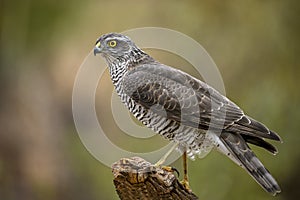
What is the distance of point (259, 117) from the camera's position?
8.55 m

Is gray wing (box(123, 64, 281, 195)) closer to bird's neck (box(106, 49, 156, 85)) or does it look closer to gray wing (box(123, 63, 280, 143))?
gray wing (box(123, 63, 280, 143))

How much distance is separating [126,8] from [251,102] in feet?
7.46

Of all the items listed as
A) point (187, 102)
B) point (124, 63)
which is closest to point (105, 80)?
point (124, 63)

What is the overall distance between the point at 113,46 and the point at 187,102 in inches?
26.0

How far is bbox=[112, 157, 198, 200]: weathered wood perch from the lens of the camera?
4.57 meters

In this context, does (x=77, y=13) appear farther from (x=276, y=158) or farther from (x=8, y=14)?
(x=276, y=158)

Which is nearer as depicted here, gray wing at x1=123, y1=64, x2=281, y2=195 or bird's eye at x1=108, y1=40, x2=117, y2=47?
gray wing at x1=123, y1=64, x2=281, y2=195

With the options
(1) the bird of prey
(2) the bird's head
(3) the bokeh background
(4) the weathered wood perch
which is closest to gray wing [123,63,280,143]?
(1) the bird of prey

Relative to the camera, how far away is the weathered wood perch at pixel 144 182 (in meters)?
4.57

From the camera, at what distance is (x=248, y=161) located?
16.0 ft

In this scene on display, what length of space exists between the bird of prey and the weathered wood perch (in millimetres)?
414

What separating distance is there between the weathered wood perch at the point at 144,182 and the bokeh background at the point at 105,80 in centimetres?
324

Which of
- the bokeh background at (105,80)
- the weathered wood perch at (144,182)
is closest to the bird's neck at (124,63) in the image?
the weathered wood perch at (144,182)

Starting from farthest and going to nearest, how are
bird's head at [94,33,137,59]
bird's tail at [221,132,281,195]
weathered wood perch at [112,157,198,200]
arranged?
bird's head at [94,33,137,59] < bird's tail at [221,132,281,195] < weathered wood perch at [112,157,198,200]
